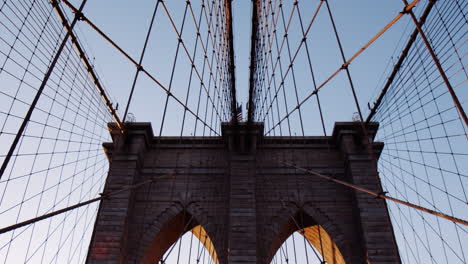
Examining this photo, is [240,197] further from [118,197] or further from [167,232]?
[118,197]

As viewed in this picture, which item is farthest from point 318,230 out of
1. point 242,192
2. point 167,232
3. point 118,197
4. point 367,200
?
point 118,197

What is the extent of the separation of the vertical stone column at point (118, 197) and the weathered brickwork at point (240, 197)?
0.04m

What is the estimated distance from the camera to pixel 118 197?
15344mm

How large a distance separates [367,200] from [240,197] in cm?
484

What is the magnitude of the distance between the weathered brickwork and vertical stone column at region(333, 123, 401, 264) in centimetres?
4

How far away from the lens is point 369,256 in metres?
13.7

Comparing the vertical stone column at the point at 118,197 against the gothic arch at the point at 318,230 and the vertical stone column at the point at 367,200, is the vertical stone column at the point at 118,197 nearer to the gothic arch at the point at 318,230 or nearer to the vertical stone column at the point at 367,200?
the gothic arch at the point at 318,230

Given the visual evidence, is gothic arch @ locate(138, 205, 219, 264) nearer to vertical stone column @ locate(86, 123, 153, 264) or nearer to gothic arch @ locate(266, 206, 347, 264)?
vertical stone column @ locate(86, 123, 153, 264)

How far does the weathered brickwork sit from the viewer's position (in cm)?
1453

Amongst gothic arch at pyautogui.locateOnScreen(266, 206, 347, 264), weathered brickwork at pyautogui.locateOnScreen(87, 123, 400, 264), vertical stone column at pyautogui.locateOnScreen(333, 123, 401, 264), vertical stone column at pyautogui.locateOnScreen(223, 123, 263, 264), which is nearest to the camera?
vertical stone column at pyautogui.locateOnScreen(333, 123, 401, 264)

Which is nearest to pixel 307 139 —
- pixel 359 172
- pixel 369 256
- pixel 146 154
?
pixel 359 172

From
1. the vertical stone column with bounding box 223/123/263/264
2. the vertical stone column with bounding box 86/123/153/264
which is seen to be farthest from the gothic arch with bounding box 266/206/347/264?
the vertical stone column with bounding box 86/123/153/264

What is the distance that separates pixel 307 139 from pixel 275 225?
4.28 metres

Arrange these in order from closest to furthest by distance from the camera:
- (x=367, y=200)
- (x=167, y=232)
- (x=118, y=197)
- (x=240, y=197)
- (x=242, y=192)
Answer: (x=367, y=200), (x=118, y=197), (x=240, y=197), (x=242, y=192), (x=167, y=232)
